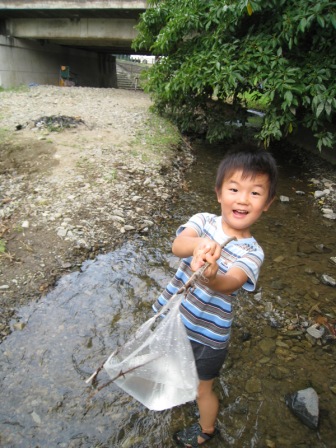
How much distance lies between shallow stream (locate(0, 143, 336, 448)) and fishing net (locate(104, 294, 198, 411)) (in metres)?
0.62

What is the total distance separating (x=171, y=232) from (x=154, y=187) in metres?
1.18

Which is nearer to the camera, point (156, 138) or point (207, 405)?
point (207, 405)

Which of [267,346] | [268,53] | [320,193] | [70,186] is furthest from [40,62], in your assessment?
[267,346]

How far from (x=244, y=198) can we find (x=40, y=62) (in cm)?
1737

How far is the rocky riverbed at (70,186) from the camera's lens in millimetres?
3143

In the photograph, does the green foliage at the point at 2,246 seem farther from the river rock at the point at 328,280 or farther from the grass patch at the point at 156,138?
the river rock at the point at 328,280

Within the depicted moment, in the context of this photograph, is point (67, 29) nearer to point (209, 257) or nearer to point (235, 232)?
point (235, 232)

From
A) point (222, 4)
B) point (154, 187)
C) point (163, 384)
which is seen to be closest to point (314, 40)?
point (222, 4)

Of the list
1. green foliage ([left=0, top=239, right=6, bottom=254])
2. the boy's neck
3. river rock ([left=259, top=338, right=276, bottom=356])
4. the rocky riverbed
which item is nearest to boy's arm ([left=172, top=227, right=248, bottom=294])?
the boy's neck

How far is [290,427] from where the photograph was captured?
2.03 metres

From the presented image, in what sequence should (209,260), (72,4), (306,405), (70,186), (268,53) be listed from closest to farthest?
(209,260) → (306,405) → (70,186) → (268,53) → (72,4)

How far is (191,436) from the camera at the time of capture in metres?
1.92

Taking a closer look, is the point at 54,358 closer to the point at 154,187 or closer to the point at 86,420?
the point at 86,420

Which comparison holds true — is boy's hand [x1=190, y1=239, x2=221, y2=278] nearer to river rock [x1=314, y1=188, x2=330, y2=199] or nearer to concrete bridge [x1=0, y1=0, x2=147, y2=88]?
river rock [x1=314, y1=188, x2=330, y2=199]
